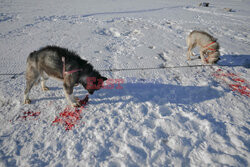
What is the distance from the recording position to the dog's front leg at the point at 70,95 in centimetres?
327

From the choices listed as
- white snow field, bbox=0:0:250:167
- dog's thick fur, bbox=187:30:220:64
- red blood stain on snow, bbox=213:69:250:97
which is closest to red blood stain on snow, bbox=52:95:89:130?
white snow field, bbox=0:0:250:167

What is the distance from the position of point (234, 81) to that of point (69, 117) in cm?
575

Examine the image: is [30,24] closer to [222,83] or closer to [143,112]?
[143,112]

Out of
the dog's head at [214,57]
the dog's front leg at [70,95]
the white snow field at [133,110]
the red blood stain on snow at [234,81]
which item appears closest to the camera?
the white snow field at [133,110]

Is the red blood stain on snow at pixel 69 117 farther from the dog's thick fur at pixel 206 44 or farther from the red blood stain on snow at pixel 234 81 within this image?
the dog's thick fur at pixel 206 44

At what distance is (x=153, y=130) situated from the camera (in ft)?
9.80

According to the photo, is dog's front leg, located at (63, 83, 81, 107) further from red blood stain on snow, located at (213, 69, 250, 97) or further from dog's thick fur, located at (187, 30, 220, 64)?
dog's thick fur, located at (187, 30, 220, 64)

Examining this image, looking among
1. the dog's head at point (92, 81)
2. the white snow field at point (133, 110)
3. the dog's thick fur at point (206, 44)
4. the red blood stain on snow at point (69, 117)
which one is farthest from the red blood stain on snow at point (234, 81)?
the red blood stain on snow at point (69, 117)

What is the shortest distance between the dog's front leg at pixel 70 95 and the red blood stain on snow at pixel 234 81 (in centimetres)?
512

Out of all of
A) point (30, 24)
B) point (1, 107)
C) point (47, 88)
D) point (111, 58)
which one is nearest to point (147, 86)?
point (111, 58)

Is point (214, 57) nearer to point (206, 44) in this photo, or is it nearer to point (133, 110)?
point (206, 44)

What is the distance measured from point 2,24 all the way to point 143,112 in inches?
383

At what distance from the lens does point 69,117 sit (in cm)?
325

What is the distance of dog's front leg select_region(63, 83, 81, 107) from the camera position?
10.7ft
